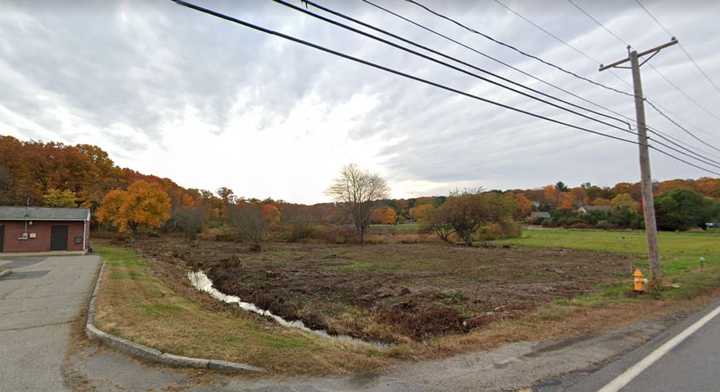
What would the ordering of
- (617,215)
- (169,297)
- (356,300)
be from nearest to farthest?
(169,297)
(356,300)
(617,215)

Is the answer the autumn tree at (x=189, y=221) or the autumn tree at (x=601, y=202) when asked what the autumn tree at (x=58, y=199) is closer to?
the autumn tree at (x=189, y=221)

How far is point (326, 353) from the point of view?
5.00 m

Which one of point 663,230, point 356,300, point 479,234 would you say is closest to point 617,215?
point 663,230

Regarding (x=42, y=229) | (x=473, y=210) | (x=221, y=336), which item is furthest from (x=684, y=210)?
(x=42, y=229)

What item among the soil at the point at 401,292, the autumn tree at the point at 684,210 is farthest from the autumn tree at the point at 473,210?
the autumn tree at the point at 684,210

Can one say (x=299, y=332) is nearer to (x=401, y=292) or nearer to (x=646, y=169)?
(x=401, y=292)

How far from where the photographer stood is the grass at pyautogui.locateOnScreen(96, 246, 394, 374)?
15.1 feet

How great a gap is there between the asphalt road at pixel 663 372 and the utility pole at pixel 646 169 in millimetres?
5389

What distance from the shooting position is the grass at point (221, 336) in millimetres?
4602

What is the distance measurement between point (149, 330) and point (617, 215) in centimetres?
8188

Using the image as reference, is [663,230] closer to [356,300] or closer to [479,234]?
[479,234]

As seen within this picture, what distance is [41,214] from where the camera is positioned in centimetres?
2338

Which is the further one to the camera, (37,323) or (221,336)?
(37,323)

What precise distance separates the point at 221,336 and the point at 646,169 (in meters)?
12.6
